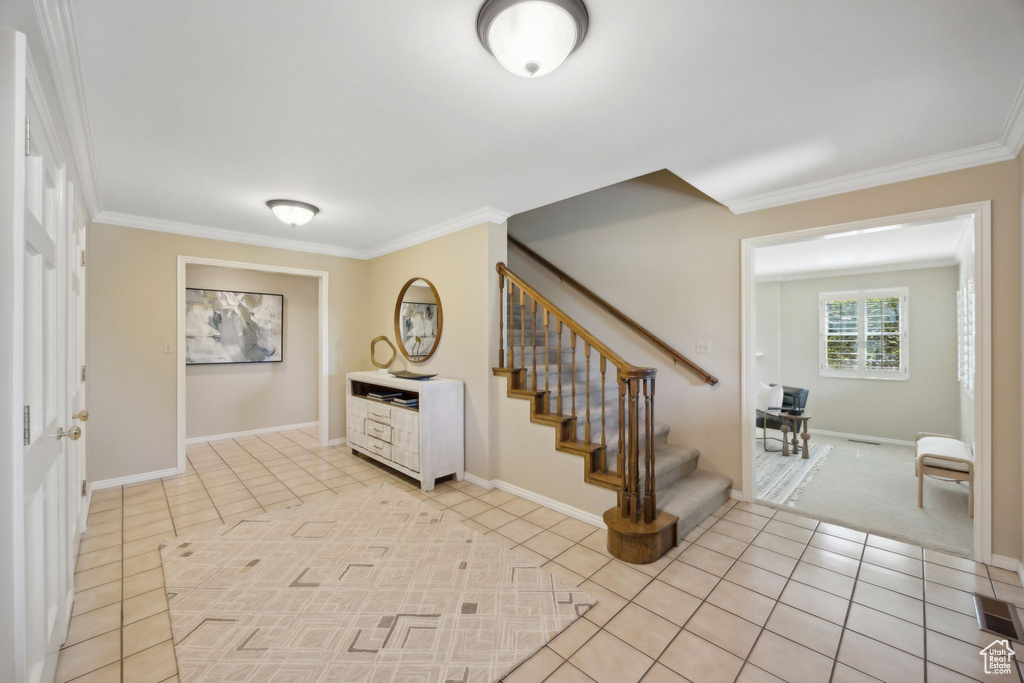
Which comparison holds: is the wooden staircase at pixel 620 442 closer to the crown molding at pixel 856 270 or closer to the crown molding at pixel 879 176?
the crown molding at pixel 879 176

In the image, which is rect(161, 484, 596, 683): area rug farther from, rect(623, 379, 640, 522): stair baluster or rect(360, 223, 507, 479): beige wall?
rect(360, 223, 507, 479): beige wall

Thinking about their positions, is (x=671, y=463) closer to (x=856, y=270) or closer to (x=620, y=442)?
(x=620, y=442)

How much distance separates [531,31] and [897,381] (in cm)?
676

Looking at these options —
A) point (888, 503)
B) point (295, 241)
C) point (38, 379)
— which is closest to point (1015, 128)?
point (888, 503)

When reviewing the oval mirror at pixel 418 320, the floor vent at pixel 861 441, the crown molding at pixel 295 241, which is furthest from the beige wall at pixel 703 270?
the floor vent at pixel 861 441

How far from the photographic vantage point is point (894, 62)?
1.67 meters

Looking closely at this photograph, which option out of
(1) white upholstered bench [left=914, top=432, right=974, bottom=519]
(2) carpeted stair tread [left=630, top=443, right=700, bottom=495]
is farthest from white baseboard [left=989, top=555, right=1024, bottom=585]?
(2) carpeted stair tread [left=630, top=443, right=700, bottom=495]

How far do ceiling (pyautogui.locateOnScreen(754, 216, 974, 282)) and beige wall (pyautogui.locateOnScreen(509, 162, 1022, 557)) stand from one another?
517 millimetres

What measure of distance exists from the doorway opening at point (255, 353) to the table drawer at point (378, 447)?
102 cm

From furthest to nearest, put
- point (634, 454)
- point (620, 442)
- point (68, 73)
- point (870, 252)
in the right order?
point (870, 252) → point (620, 442) → point (634, 454) → point (68, 73)

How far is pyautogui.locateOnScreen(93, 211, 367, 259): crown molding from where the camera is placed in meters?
3.69

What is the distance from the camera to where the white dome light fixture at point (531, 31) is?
4.42 feet

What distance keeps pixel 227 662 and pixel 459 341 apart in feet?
8.76

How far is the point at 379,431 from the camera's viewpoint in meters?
4.13
